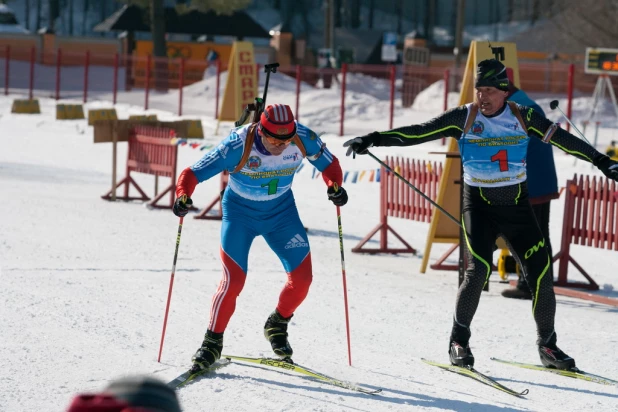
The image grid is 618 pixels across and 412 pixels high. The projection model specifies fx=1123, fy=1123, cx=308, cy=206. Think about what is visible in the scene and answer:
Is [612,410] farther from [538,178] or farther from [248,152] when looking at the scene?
[538,178]

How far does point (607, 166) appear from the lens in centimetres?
680

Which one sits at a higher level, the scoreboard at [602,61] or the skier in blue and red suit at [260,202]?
the scoreboard at [602,61]

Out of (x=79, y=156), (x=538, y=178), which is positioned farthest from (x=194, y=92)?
(x=538, y=178)

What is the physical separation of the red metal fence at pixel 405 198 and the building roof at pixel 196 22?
35.1 meters

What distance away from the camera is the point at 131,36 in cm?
4588

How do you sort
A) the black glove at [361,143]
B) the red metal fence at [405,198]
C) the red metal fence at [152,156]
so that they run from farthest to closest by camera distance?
the red metal fence at [152,156] → the red metal fence at [405,198] → the black glove at [361,143]

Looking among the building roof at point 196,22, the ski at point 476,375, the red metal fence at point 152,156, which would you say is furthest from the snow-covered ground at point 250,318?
the building roof at point 196,22

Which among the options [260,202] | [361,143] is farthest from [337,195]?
[260,202]

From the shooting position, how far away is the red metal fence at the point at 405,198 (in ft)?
39.2

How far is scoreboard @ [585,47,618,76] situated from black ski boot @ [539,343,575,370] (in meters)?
14.6

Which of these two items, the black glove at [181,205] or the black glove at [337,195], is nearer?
the black glove at [181,205]

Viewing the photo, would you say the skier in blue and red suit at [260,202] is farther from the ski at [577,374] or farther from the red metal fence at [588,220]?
the red metal fence at [588,220]

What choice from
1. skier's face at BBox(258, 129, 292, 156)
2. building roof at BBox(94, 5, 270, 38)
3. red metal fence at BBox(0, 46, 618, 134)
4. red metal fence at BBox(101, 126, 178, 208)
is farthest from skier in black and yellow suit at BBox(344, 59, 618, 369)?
building roof at BBox(94, 5, 270, 38)

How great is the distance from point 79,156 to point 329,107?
931 centimetres
